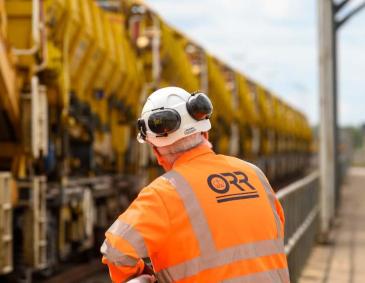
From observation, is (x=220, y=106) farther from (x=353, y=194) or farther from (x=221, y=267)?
(x=221, y=267)

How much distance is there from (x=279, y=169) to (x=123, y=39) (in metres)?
19.2

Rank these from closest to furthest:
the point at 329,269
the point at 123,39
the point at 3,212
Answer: the point at 3,212 < the point at 329,269 < the point at 123,39

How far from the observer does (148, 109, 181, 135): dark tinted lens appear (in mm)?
2861

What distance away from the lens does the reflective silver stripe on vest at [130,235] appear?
264cm

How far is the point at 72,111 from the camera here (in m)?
9.77

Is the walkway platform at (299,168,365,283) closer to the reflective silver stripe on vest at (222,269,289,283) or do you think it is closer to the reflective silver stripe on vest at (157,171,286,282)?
the reflective silver stripe on vest at (222,269,289,283)

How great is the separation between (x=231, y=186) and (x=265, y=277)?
0.35 meters

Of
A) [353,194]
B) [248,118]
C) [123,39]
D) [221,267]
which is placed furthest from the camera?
[353,194]

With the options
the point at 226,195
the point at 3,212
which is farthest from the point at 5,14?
the point at 226,195

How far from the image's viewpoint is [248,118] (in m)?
22.5

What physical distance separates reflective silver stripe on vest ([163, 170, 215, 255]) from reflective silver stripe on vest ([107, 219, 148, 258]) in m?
0.20

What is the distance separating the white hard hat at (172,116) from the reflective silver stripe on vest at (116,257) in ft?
1.51

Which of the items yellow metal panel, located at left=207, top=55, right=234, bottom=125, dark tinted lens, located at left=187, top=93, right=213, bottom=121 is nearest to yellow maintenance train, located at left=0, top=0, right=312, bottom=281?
yellow metal panel, located at left=207, top=55, right=234, bottom=125

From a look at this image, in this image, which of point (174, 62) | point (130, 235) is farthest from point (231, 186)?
point (174, 62)
